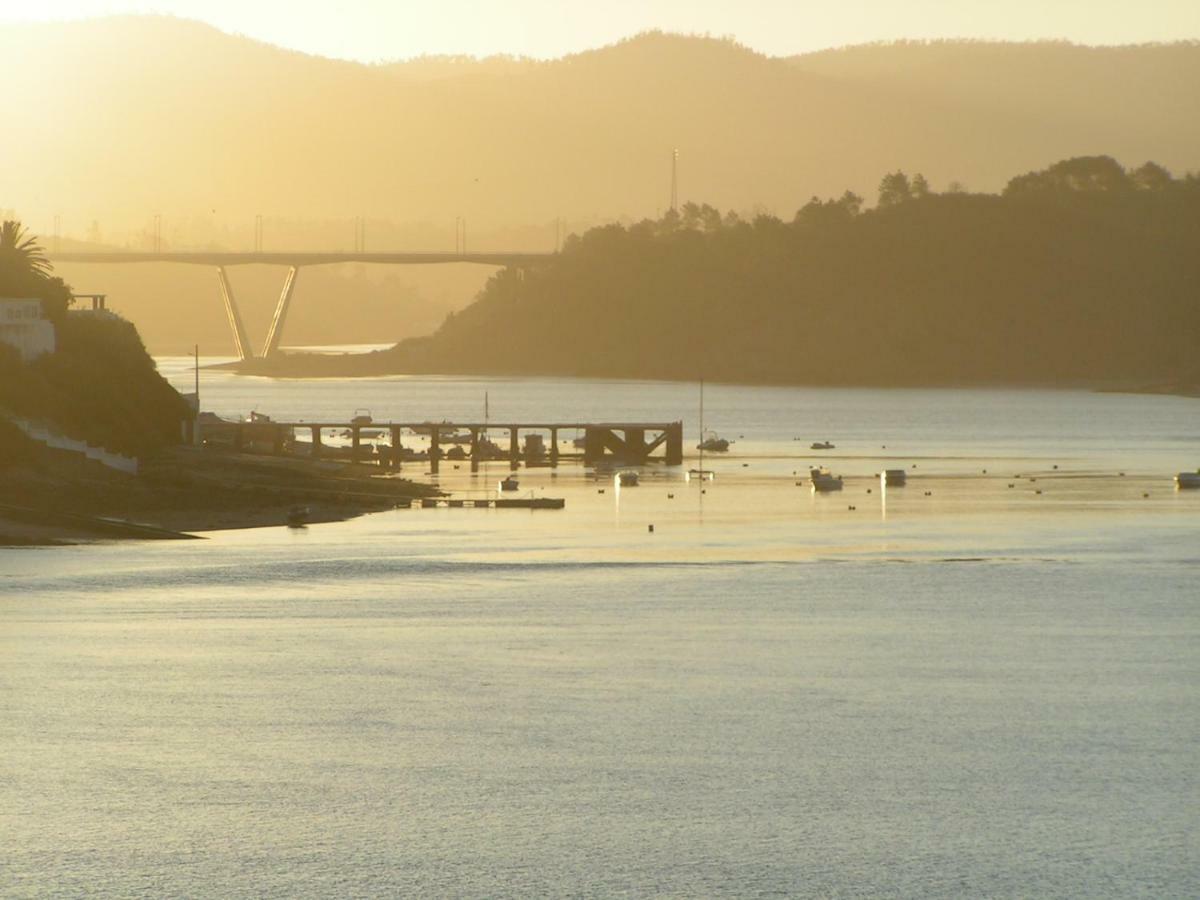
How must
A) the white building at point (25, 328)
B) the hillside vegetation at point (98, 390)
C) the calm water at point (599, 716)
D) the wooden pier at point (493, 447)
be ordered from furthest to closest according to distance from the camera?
the wooden pier at point (493, 447) → the white building at point (25, 328) → the hillside vegetation at point (98, 390) → the calm water at point (599, 716)

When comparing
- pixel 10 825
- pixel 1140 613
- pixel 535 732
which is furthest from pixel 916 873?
pixel 1140 613

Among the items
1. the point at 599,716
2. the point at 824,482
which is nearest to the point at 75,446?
the point at 824,482

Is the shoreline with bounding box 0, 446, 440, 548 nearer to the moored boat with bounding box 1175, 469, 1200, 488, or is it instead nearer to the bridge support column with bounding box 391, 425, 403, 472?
the bridge support column with bounding box 391, 425, 403, 472

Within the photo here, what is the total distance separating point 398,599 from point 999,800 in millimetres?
25484

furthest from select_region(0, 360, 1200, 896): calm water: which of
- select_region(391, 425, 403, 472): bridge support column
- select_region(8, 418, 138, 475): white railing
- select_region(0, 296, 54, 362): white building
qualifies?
select_region(391, 425, 403, 472): bridge support column

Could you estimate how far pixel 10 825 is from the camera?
26828 mm

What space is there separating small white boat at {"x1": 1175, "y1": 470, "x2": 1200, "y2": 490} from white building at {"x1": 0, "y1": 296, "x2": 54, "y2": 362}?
58.1 meters

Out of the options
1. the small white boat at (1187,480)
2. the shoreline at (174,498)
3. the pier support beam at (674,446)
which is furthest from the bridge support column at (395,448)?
the small white boat at (1187,480)

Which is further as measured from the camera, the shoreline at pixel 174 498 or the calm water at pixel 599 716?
the shoreline at pixel 174 498

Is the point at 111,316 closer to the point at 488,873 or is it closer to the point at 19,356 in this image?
the point at 19,356

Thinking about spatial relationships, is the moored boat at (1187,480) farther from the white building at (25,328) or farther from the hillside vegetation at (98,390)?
the white building at (25,328)

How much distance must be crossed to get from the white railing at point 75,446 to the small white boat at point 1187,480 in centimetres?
5386

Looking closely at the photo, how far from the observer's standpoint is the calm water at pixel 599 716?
2573 cm

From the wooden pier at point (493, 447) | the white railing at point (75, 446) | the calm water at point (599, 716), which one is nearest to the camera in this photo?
the calm water at point (599, 716)
